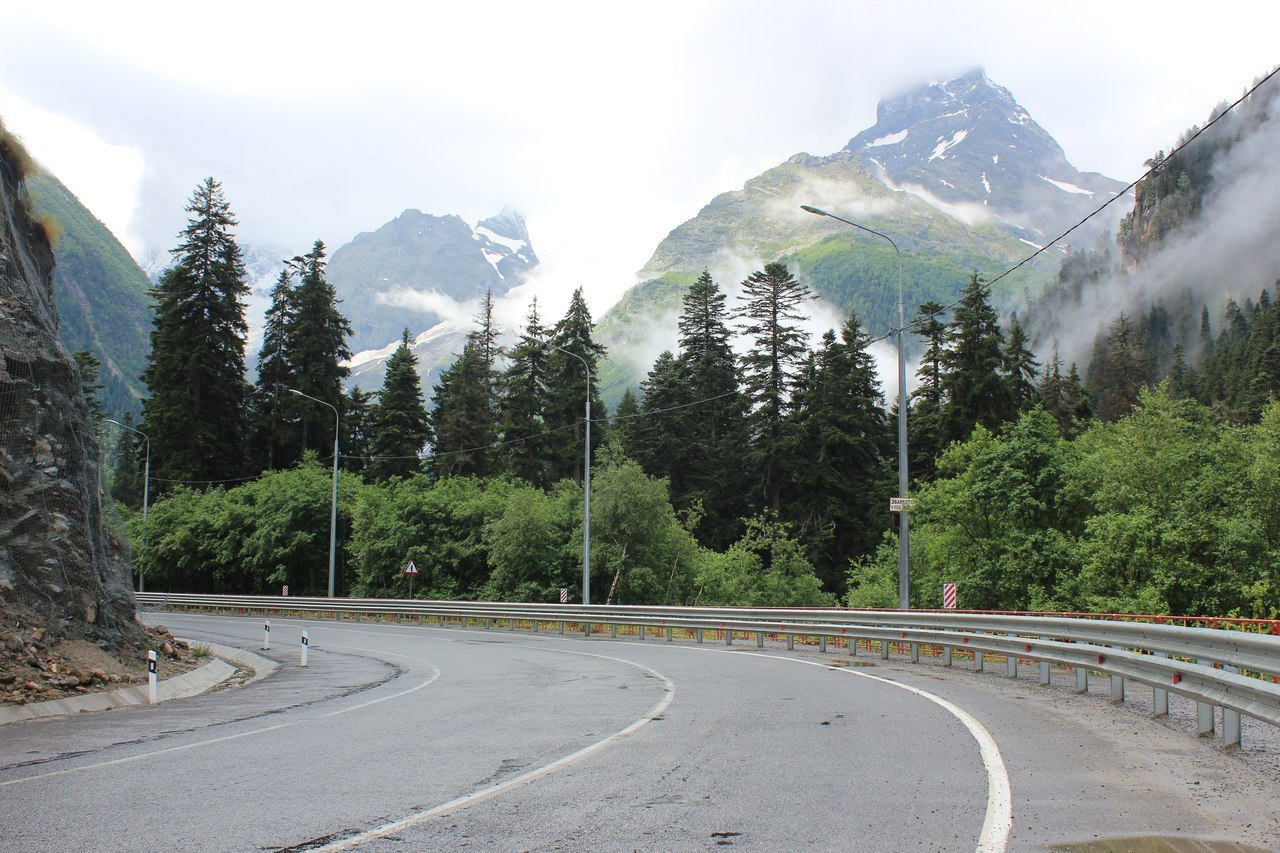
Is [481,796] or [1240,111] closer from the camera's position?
[481,796]

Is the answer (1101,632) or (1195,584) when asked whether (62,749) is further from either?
(1195,584)

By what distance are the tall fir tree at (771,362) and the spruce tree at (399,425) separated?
25.3 meters

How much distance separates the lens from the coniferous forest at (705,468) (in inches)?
1173

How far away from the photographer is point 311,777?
23.4 feet

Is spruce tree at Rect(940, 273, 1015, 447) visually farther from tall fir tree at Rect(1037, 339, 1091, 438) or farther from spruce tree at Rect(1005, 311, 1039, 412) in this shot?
tall fir tree at Rect(1037, 339, 1091, 438)

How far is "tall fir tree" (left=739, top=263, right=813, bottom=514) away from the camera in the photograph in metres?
61.0

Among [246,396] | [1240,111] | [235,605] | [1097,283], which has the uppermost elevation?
[1240,111]

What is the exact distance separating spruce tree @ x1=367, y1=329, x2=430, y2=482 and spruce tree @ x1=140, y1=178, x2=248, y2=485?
10.2 m

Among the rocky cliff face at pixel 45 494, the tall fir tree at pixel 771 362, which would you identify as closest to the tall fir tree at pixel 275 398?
the tall fir tree at pixel 771 362

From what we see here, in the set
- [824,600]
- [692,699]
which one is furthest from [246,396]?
[692,699]

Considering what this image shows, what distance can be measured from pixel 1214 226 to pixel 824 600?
127m

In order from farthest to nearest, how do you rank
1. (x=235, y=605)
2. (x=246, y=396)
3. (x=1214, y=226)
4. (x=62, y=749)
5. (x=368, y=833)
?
1. (x=1214, y=226)
2. (x=246, y=396)
3. (x=235, y=605)
4. (x=62, y=749)
5. (x=368, y=833)

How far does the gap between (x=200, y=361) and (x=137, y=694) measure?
60002 mm

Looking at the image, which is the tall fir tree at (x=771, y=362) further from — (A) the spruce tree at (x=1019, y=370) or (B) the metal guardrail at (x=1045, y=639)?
(B) the metal guardrail at (x=1045, y=639)
